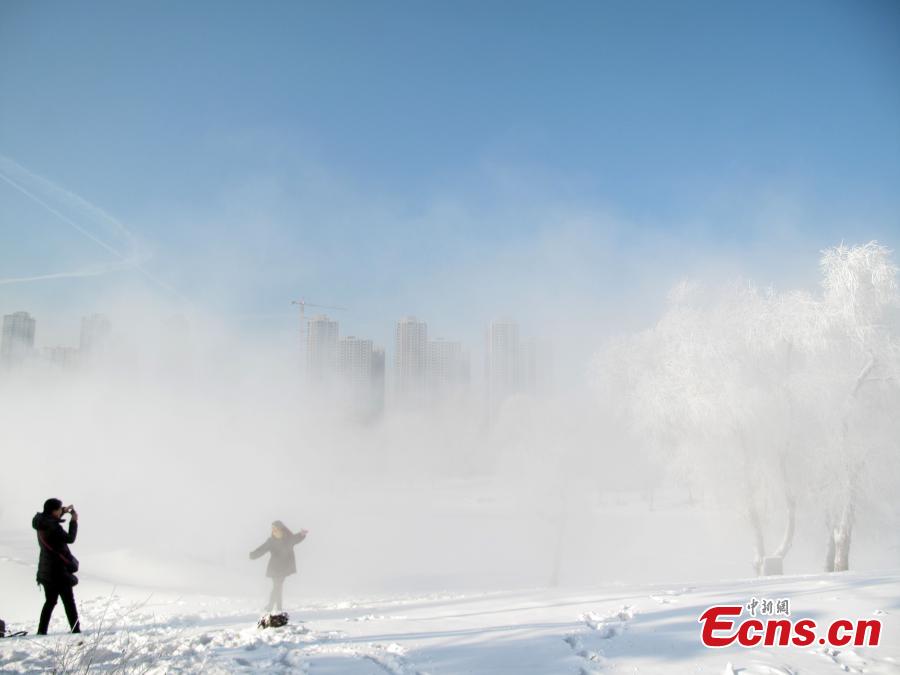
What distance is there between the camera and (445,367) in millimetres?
76688

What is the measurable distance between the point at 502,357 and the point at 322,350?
2740 centimetres

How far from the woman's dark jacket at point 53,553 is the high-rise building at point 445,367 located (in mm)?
65657

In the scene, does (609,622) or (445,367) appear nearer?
(609,622)

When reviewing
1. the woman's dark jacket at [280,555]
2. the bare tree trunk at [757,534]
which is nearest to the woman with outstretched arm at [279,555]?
the woman's dark jacket at [280,555]

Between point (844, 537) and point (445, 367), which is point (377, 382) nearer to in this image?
point (445, 367)

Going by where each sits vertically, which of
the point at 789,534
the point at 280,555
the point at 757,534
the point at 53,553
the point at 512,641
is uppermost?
the point at 53,553

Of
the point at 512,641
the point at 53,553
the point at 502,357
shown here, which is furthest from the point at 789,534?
the point at 502,357

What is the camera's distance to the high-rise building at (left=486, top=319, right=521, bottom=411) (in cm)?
5638

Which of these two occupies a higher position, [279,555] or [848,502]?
[279,555]

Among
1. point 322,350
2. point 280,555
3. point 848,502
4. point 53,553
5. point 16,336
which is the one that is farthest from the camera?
point 322,350

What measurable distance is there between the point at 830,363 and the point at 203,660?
1936 centimetres

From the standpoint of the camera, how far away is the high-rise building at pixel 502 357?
56.4 metres

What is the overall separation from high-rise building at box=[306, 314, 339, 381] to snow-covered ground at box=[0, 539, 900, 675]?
205 ft

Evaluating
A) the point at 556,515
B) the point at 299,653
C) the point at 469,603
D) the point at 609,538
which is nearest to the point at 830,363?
the point at 469,603
